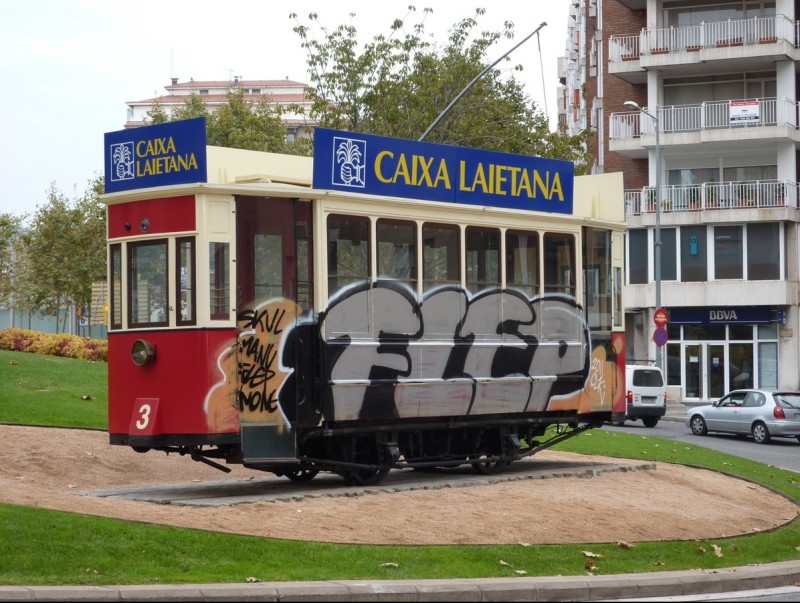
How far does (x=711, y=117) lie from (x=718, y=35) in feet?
10.0

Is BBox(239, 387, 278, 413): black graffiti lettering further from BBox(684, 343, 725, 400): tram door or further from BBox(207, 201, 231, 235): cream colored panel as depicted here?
BBox(684, 343, 725, 400): tram door

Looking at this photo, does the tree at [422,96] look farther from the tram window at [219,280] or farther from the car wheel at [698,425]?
the tram window at [219,280]

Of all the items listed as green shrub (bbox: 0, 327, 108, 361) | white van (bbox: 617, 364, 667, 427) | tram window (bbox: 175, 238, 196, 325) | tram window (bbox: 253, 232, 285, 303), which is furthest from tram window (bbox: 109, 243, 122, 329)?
white van (bbox: 617, 364, 667, 427)

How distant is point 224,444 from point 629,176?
4140cm

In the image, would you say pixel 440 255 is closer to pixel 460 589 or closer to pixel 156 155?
pixel 156 155

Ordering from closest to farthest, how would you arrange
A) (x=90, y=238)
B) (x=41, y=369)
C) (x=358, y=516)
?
(x=358, y=516) → (x=41, y=369) → (x=90, y=238)

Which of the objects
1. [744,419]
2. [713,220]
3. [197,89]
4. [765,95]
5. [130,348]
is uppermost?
[197,89]

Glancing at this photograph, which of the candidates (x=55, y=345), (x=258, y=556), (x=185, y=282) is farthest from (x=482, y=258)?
(x=55, y=345)

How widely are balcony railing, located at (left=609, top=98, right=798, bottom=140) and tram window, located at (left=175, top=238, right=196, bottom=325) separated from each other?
39084 mm

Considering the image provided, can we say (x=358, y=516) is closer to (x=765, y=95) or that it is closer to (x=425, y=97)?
(x=425, y=97)

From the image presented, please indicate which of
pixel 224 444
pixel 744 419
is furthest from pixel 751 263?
Answer: pixel 224 444

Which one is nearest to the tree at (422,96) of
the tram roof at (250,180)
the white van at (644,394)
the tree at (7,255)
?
the white van at (644,394)

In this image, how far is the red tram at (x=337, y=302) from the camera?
49.1 feet

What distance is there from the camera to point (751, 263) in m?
50.6
